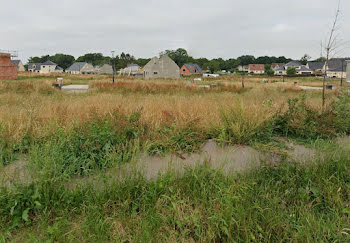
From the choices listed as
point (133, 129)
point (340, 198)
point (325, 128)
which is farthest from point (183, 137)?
point (325, 128)

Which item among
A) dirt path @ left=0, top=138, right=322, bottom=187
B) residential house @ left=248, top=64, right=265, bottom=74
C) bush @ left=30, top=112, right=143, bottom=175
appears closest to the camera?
dirt path @ left=0, top=138, right=322, bottom=187

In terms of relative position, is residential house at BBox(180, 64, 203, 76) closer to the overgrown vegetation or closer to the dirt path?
the dirt path

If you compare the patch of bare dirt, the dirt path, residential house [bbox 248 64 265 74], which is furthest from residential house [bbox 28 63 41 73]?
the dirt path

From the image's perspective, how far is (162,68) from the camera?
53500 mm

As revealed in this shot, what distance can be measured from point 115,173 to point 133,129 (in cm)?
140

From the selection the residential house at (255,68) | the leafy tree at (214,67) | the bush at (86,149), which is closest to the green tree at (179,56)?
the leafy tree at (214,67)

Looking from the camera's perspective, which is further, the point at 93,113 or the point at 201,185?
the point at 93,113

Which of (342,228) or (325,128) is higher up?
(325,128)

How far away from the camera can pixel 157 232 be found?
7.50ft

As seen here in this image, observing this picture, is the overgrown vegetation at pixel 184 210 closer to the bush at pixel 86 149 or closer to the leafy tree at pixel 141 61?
the bush at pixel 86 149

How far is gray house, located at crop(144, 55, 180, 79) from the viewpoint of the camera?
5359 cm

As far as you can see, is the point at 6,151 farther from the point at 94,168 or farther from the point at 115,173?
the point at 115,173

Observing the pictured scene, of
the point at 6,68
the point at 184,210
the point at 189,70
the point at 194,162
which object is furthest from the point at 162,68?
the point at 184,210

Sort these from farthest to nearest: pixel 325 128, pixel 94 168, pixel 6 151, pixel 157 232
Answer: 1. pixel 325 128
2. pixel 6 151
3. pixel 94 168
4. pixel 157 232
